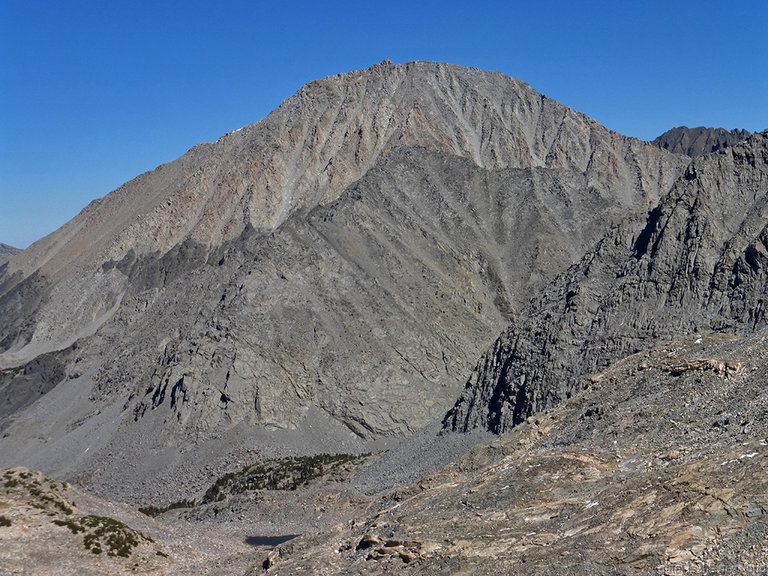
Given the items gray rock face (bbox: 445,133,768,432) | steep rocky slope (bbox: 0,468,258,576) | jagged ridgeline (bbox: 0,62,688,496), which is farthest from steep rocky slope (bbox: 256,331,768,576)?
jagged ridgeline (bbox: 0,62,688,496)

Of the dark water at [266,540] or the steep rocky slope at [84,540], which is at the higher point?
the steep rocky slope at [84,540]

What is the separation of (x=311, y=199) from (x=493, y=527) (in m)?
106

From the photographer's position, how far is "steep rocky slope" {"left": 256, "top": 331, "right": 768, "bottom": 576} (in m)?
21.7

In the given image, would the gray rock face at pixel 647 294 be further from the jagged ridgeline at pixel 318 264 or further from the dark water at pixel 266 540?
the dark water at pixel 266 540

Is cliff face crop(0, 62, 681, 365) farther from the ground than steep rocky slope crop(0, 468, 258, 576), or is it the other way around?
cliff face crop(0, 62, 681, 365)

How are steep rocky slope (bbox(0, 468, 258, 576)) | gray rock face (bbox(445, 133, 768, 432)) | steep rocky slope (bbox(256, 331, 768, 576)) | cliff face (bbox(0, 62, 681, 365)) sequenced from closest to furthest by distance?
steep rocky slope (bbox(256, 331, 768, 576)) < steep rocky slope (bbox(0, 468, 258, 576)) < gray rock face (bbox(445, 133, 768, 432)) < cliff face (bbox(0, 62, 681, 365))

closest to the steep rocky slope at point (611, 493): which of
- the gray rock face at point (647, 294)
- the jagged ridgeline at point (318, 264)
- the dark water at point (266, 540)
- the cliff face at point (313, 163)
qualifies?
the gray rock face at point (647, 294)

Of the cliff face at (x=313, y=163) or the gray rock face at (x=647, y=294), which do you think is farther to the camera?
the cliff face at (x=313, y=163)

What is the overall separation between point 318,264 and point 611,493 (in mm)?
64362

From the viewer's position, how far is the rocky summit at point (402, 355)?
29328 millimetres

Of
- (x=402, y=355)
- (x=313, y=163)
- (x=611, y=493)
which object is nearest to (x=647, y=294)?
(x=402, y=355)

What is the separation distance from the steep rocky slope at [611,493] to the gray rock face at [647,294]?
38.0ft

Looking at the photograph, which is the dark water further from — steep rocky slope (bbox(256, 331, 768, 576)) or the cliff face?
the cliff face

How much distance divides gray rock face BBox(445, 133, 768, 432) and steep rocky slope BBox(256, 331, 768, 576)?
1158cm
